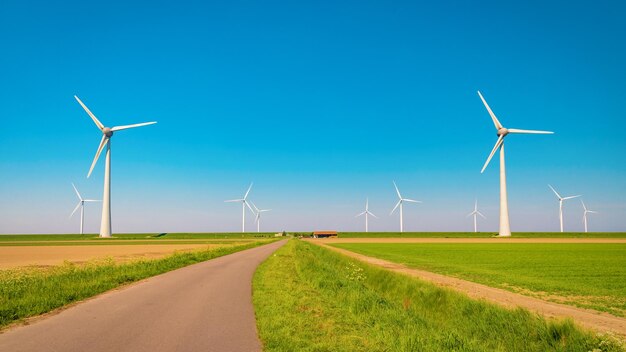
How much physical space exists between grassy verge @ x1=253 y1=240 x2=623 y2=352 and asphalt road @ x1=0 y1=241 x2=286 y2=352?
708 mm

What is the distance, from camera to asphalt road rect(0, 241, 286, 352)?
29.8 feet

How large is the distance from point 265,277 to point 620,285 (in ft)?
62.2

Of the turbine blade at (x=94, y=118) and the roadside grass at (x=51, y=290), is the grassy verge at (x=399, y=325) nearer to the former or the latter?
the roadside grass at (x=51, y=290)

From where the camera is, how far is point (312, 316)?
1256 cm

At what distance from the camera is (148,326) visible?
35.8 ft

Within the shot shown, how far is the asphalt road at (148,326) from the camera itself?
9070 millimetres

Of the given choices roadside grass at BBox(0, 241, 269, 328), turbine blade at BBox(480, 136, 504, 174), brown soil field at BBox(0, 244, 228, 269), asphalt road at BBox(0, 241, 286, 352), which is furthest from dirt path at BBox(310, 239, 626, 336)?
turbine blade at BBox(480, 136, 504, 174)

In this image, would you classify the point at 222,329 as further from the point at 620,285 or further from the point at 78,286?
the point at 620,285

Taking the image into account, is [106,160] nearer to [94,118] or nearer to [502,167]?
[94,118]

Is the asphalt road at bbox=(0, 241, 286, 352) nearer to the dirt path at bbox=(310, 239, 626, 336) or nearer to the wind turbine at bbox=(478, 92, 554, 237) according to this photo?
the dirt path at bbox=(310, 239, 626, 336)

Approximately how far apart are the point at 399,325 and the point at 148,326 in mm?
6643

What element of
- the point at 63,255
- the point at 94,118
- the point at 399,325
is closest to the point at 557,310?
the point at 399,325

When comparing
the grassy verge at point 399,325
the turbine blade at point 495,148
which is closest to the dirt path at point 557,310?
the grassy verge at point 399,325

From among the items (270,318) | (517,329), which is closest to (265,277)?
(270,318)
